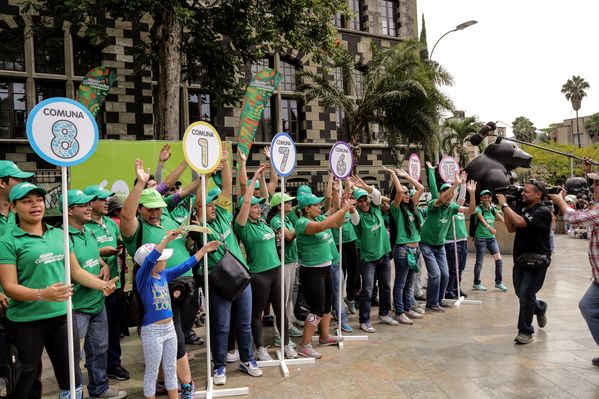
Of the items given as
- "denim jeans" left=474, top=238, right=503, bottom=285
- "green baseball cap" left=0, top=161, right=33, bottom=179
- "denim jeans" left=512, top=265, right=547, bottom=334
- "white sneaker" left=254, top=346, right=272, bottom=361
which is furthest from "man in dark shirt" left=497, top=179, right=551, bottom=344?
"green baseball cap" left=0, top=161, right=33, bottom=179

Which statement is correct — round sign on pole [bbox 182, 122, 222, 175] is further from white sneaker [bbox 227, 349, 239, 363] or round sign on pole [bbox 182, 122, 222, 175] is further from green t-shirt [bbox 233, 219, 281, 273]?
white sneaker [bbox 227, 349, 239, 363]

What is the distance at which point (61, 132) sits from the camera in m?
3.35

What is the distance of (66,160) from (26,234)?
0.61 meters

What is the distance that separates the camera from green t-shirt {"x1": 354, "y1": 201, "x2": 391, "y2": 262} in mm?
6262

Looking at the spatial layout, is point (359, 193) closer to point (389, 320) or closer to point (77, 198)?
point (389, 320)

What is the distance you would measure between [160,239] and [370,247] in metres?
3.24

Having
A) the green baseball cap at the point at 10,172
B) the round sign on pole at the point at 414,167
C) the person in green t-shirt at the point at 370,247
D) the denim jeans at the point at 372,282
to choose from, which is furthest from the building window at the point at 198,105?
the green baseball cap at the point at 10,172

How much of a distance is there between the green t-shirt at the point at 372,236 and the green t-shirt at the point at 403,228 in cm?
33

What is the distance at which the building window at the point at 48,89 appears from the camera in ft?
49.0

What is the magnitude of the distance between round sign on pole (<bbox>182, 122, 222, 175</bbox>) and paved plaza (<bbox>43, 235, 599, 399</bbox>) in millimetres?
2292

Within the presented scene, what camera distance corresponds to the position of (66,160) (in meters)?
3.35

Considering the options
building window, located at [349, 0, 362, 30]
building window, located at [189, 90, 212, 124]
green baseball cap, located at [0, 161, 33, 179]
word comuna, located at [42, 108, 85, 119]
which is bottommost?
green baseball cap, located at [0, 161, 33, 179]

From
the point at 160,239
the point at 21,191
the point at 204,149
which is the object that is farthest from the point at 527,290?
the point at 21,191

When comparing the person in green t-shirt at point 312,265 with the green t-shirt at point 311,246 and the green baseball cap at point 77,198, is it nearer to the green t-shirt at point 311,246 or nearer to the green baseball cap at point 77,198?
the green t-shirt at point 311,246
